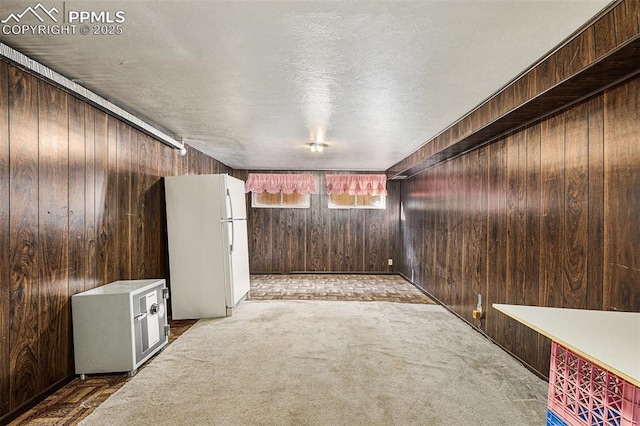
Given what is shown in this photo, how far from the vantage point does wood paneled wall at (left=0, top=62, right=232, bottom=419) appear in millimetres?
2084

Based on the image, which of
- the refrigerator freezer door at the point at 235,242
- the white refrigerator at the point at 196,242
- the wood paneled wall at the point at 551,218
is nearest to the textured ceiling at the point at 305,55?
the wood paneled wall at the point at 551,218

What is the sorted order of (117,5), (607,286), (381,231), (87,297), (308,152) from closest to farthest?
(117,5), (607,286), (87,297), (308,152), (381,231)

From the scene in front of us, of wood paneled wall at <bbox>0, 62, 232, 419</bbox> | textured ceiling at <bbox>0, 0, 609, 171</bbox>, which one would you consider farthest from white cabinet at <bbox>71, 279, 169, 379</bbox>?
textured ceiling at <bbox>0, 0, 609, 171</bbox>

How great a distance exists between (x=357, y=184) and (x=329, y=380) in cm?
514

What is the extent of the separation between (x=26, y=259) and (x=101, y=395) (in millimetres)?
1081

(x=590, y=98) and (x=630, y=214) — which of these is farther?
(x=590, y=98)

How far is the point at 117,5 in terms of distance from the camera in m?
1.58

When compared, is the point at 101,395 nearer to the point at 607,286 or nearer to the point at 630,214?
the point at 607,286

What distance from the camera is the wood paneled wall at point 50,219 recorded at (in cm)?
208

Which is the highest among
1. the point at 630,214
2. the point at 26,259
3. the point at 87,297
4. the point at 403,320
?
the point at 630,214

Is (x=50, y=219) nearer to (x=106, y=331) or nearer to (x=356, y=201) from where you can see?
(x=106, y=331)

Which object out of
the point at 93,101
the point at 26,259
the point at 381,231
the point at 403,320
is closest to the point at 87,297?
the point at 26,259

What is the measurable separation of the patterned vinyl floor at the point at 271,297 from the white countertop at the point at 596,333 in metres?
2.66

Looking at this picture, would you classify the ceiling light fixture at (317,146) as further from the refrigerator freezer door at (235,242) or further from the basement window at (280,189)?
the basement window at (280,189)
